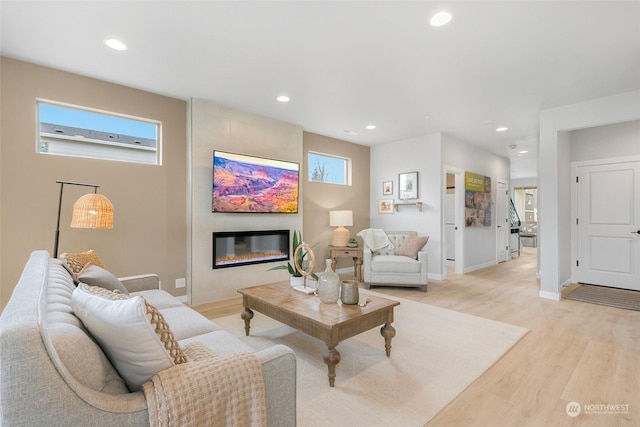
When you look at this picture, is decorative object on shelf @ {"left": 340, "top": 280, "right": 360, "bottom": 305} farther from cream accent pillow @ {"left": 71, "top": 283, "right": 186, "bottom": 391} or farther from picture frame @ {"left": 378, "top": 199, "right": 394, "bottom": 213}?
picture frame @ {"left": 378, "top": 199, "right": 394, "bottom": 213}

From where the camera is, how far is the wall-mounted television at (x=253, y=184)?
4039 mm

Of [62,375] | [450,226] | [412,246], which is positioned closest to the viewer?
[62,375]

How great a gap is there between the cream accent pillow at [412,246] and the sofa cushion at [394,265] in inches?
4.4

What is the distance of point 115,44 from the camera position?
259cm

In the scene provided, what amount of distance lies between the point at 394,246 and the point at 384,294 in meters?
1.03

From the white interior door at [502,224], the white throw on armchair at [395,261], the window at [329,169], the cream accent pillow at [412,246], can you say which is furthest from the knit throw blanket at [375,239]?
the white interior door at [502,224]

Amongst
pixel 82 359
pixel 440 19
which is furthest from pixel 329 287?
pixel 440 19

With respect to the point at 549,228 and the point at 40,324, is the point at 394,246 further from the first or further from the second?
the point at 40,324

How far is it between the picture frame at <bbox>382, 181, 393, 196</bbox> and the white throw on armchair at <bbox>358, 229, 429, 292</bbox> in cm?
116

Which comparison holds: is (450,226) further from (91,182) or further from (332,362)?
(91,182)

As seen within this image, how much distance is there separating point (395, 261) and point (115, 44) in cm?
416

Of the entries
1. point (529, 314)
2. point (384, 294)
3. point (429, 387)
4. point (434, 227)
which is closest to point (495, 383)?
A: point (429, 387)

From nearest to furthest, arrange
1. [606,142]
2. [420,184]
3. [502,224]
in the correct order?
[606,142] < [420,184] < [502,224]

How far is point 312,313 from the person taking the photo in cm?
219
